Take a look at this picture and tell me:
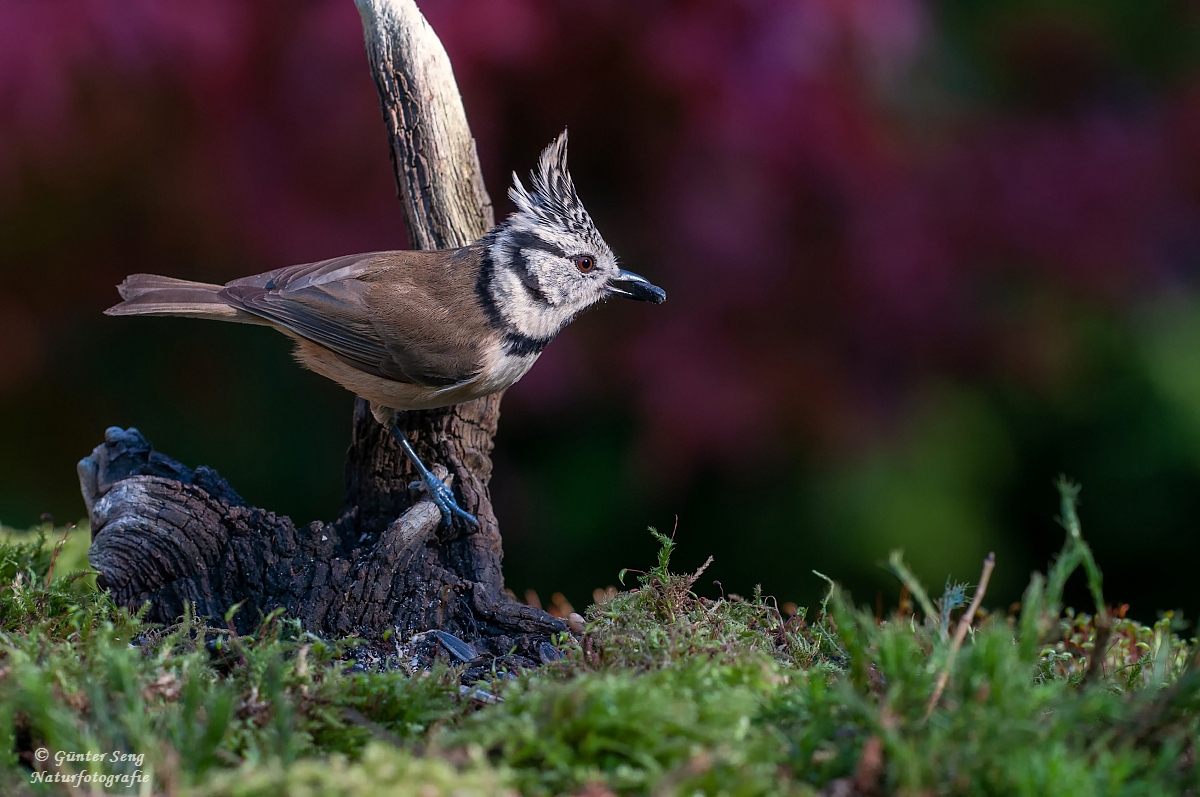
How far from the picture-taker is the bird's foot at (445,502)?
355cm

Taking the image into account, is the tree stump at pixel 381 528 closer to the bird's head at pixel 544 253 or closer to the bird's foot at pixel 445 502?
the bird's foot at pixel 445 502

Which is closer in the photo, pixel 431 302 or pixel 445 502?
pixel 445 502

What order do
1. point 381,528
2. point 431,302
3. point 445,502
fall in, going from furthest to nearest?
1. point 431,302
2. point 381,528
3. point 445,502

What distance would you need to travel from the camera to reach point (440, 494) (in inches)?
143

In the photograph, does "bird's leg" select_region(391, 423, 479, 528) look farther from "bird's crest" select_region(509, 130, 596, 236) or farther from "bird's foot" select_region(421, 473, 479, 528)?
"bird's crest" select_region(509, 130, 596, 236)

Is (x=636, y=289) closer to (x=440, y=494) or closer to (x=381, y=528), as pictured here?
(x=440, y=494)

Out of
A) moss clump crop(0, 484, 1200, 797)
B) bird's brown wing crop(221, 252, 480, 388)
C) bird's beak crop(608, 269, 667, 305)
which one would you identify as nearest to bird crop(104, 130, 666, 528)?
bird's brown wing crop(221, 252, 480, 388)

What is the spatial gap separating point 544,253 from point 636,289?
45 centimetres

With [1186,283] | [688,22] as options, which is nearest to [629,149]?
[688,22]

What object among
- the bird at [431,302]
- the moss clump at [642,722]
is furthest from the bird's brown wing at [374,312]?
the moss clump at [642,722]

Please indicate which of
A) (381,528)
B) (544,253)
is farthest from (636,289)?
(381,528)

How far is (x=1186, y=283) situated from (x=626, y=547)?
3.06 meters

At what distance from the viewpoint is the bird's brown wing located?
152 inches

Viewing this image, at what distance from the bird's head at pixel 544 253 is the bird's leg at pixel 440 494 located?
0.65 metres
